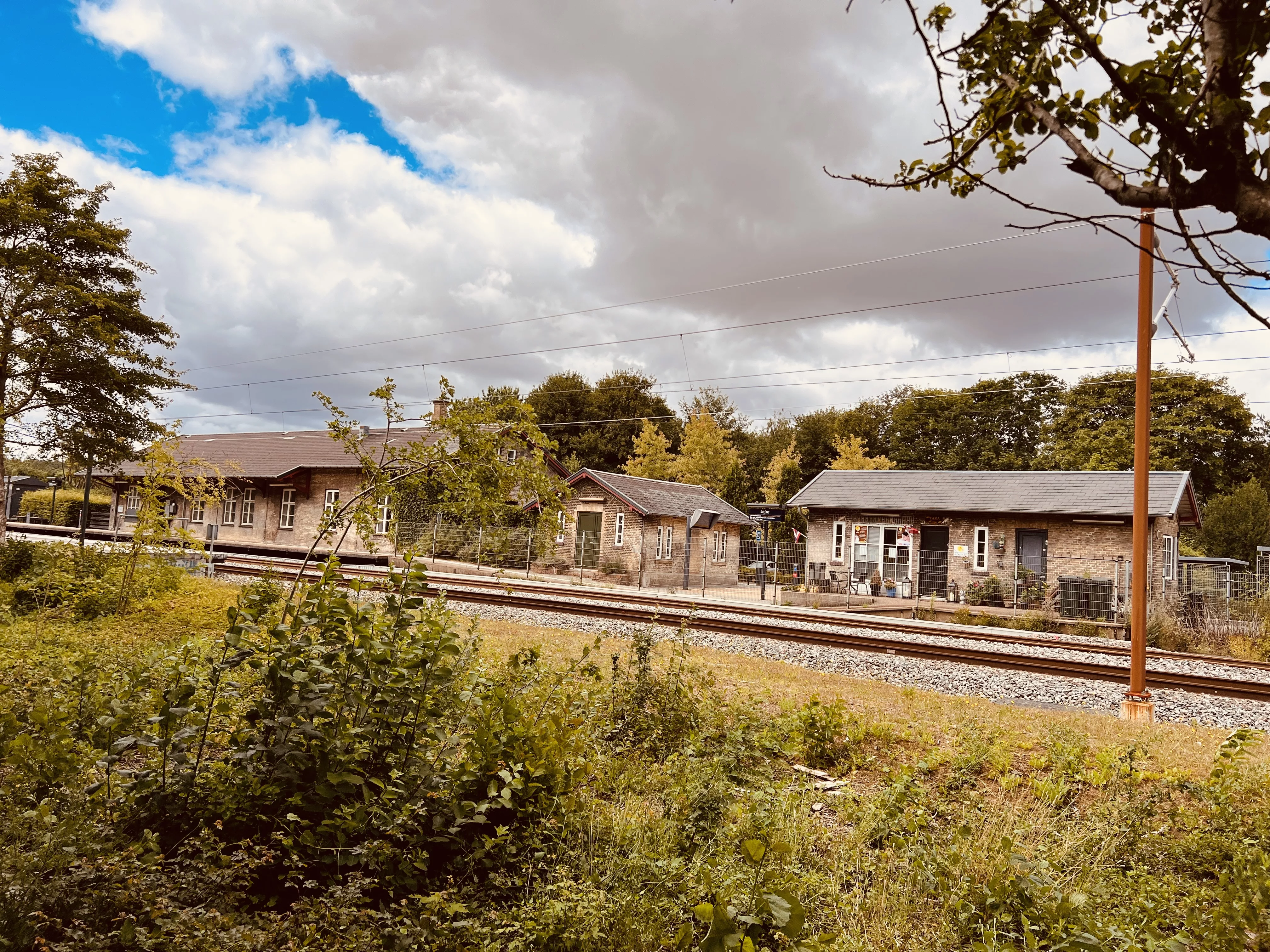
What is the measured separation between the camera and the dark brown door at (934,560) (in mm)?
27953

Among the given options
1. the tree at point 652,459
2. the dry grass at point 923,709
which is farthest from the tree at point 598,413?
the dry grass at point 923,709

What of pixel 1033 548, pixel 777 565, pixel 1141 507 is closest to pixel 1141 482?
pixel 1141 507

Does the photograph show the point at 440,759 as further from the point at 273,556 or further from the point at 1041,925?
the point at 273,556

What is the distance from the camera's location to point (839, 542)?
31.5 meters

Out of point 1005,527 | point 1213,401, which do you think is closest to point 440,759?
point 1005,527

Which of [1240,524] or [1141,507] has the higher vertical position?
[1240,524]

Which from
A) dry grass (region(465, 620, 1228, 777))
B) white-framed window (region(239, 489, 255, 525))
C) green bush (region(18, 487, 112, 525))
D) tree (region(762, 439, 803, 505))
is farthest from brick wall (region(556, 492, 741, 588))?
green bush (region(18, 487, 112, 525))

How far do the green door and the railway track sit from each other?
6.99 m

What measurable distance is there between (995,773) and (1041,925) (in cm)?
288

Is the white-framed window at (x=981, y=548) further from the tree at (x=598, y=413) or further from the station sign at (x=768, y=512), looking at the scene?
the tree at (x=598, y=413)

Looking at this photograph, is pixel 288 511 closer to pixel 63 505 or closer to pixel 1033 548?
pixel 63 505

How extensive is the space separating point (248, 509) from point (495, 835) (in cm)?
4350

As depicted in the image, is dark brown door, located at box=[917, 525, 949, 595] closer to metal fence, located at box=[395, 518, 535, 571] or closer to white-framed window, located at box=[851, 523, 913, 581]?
white-framed window, located at box=[851, 523, 913, 581]

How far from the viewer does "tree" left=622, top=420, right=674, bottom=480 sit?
52.6 metres
